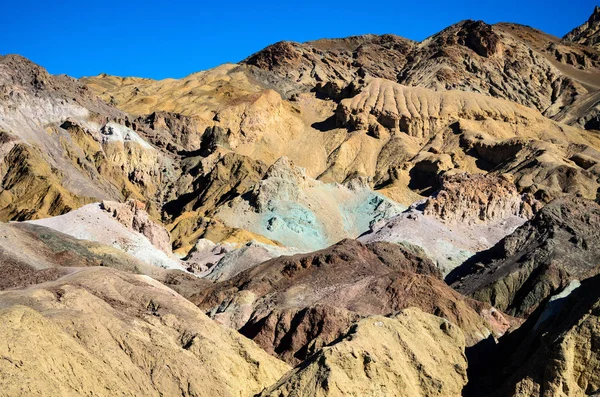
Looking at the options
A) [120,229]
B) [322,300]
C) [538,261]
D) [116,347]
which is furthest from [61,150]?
[116,347]

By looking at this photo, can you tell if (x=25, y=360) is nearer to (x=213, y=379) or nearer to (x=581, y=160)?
(x=213, y=379)

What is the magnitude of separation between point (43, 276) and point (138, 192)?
7647cm

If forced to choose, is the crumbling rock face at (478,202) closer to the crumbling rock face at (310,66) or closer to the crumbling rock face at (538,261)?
the crumbling rock face at (538,261)

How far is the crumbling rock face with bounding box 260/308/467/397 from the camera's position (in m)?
26.6

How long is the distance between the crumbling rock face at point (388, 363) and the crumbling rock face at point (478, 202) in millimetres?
46085

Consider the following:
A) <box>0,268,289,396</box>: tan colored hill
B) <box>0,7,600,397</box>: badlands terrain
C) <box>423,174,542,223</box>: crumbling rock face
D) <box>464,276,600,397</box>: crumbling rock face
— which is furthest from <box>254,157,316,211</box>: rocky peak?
<box>464,276,600,397</box>: crumbling rock face

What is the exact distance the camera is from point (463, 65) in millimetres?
172250

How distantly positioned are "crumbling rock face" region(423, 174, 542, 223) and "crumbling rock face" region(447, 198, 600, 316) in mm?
10384

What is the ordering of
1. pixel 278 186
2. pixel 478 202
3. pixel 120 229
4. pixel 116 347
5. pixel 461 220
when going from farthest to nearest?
1. pixel 278 186
2. pixel 478 202
3. pixel 461 220
4. pixel 120 229
5. pixel 116 347

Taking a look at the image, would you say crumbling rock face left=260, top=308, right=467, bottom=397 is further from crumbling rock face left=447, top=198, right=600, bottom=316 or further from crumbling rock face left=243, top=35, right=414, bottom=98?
crumbling rock face left=243, top=35, right=414, bottom=98

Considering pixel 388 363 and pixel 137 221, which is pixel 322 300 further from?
pixel 137 221

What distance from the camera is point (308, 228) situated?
93375mm

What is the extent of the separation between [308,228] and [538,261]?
115 feet

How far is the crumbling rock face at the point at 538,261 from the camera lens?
57250 mm
